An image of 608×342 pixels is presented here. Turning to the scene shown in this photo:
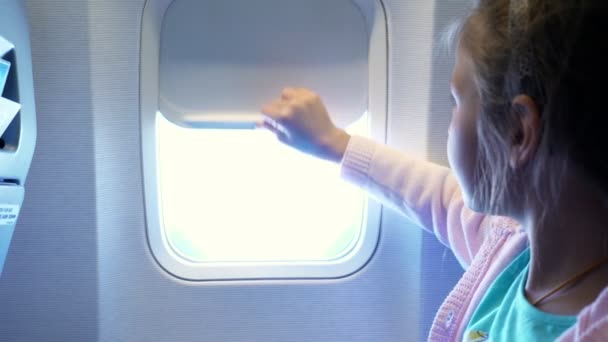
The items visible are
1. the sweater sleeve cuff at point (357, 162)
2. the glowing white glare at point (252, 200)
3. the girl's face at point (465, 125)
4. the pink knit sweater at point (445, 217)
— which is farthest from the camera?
the glowing white glare at point (252, 200)

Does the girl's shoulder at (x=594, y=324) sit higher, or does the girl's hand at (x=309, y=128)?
the girl's hand at (x=309, y=128)

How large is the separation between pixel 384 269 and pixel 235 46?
19.0 inches

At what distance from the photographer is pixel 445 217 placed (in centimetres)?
85

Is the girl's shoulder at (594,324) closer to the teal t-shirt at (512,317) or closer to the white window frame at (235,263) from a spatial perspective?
the teal t-shirt at (512,317)

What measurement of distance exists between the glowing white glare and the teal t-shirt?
0.99 ft

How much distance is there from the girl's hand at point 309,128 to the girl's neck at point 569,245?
0.33 metres

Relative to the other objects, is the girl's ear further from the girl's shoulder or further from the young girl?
the girl's shoulder

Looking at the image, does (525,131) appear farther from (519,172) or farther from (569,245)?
(569,245)

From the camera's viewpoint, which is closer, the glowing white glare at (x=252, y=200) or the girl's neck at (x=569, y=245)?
the girl's neck at (x=569, y=245)

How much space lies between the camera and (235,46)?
92cm

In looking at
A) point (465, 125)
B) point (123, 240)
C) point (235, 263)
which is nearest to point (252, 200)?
point (235, 263)

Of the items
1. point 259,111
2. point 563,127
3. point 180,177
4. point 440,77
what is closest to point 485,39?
point 563,127

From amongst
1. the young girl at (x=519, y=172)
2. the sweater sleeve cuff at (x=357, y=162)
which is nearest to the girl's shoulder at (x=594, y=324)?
the young girl at (x=519, y=172)

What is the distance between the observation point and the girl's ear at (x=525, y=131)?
555 millimetres
